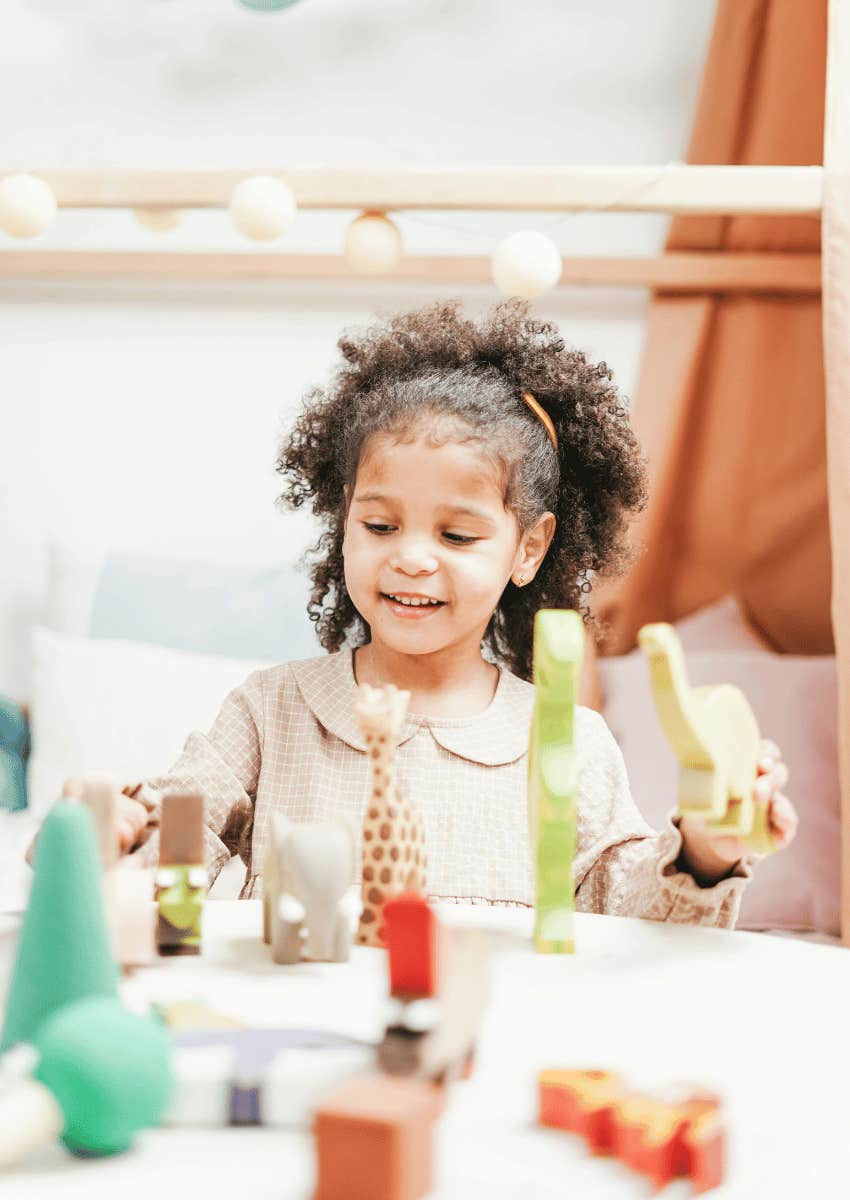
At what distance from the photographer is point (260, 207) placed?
44.0 inches

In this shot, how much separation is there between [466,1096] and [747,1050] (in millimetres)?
129

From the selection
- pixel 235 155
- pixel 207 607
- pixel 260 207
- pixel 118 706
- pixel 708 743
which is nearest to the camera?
pixel 708 743

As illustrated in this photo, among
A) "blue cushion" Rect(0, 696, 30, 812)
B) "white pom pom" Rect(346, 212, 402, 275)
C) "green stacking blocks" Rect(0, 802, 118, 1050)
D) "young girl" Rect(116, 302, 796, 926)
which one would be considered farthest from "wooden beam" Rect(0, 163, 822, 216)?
"green stacking blocks" Rect(0, 802, 118, 1050)

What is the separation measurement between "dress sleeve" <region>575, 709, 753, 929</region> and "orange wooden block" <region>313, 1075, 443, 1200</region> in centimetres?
40

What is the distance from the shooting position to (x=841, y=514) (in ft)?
3.93

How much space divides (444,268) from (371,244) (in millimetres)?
552

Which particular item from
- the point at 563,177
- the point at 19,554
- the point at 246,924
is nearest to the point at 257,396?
the point at 19,554

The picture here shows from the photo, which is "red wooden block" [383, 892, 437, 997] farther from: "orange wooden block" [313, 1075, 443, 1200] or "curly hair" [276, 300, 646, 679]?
"curly hair" [276, 300, 646, 679]

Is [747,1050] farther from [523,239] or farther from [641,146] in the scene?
[641,146]

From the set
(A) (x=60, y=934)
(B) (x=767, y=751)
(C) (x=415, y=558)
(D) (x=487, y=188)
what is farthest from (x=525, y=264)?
(A) (x=60, y=934)

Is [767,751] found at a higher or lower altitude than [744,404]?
lower

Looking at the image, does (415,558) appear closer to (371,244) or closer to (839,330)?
(371,244)

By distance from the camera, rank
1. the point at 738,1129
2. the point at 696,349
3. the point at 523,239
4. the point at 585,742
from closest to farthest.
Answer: the point at 738,1129, the point at 585,742, the point at 523,239, the point at 696,349

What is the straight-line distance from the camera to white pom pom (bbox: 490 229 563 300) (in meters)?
1.12
